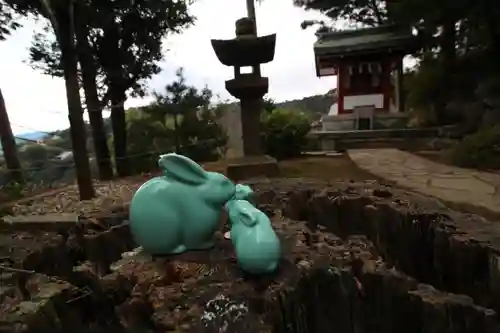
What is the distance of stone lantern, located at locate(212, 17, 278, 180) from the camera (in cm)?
571

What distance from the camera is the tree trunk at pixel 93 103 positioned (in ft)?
22.8

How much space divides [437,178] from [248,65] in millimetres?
2777

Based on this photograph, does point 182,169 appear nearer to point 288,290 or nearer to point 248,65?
point 288,290

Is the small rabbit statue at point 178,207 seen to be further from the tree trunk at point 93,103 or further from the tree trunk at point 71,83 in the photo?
the tree trunk at point 93,103

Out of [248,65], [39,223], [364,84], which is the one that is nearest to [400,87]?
[364,84]

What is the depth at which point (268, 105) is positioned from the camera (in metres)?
9.84

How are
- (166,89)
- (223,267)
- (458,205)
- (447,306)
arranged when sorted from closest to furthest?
(447,306), (223,267), (458,205), (166,89)

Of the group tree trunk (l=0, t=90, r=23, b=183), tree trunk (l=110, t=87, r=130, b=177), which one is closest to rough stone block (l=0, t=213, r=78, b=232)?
tree trunk (l=0, t=90, r=23, b=183)

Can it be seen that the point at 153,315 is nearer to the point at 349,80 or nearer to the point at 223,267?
the point at 223,267

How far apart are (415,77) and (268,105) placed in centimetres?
307

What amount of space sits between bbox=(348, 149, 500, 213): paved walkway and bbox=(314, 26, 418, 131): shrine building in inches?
149

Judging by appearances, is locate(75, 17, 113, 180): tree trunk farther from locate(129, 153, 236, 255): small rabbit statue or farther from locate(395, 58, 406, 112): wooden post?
Result: locate(395, 58, 406, 112): wooden post

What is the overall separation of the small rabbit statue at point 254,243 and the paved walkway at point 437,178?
268 centimetres

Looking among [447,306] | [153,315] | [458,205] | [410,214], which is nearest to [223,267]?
[153,315]
